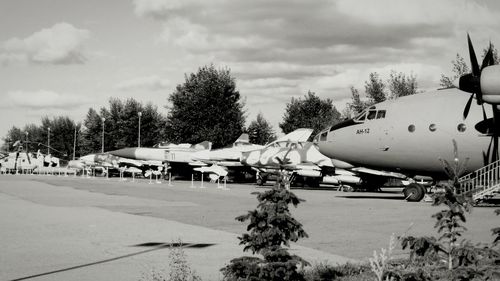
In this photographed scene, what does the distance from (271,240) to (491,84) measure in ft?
37.9

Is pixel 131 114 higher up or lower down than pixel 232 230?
Result: higher up

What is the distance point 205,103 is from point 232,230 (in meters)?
61.2

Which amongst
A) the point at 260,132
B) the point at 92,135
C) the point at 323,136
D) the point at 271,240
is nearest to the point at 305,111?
the point at 260,132

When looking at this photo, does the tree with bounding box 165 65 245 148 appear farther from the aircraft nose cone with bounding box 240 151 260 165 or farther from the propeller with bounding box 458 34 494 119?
the propeller with bounding box 458 34 494 119

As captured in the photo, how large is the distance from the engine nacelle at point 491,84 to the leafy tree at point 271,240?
11.3 m

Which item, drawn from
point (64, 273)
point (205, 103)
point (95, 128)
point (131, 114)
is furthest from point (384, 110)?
point (95, 128)

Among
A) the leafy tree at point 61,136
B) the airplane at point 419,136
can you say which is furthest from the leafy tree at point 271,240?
the leafy tree at point 61,136

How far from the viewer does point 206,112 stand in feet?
241

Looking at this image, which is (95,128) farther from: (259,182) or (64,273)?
(64,273)

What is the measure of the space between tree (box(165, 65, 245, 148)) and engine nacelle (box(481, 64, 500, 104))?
56.4m

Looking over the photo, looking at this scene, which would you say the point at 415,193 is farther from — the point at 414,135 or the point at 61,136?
the point at 61,136

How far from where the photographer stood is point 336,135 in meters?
26.0

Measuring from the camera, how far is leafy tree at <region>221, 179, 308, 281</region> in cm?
552

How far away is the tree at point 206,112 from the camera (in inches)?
2835
